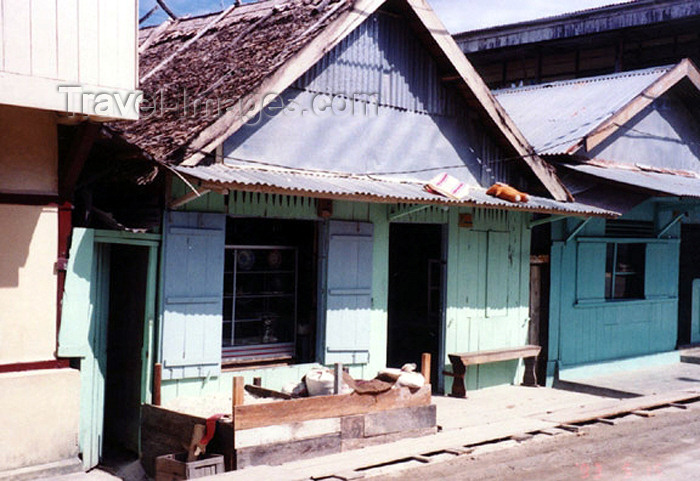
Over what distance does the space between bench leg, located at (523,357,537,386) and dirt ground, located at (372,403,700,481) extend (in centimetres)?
257

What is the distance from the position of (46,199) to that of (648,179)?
10.3 metres

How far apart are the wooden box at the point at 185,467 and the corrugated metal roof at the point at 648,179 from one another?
8130 millimetres

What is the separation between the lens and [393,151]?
11.4 m

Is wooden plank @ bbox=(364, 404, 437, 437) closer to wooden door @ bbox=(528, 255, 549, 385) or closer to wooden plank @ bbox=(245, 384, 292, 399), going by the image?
wooden plank @ bbox=(245, 384, 292, 399)

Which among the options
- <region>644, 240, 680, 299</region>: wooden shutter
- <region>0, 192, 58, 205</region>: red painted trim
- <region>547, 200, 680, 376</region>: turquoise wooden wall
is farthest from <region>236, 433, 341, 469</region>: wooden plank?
<region>644, 240, 680, 299</region>: wooden shutter

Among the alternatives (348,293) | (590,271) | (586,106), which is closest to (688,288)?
(590,271)

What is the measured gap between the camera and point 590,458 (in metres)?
8.55

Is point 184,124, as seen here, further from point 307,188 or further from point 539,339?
point 539,339

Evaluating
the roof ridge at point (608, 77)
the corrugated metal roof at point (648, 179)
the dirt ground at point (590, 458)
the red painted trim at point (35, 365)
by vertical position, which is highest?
the roof ridge at point (608, 77)

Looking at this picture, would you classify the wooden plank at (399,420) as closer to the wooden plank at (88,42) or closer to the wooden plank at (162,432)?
the wooden plank at (162,432)

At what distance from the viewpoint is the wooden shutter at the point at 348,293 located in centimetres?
1034

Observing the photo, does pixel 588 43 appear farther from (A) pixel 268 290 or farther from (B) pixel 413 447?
(B) pixel 413 447

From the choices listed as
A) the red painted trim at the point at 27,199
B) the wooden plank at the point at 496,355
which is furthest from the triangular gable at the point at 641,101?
the red painted trim at the point at 27,199

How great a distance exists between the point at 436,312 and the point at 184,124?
558cm
